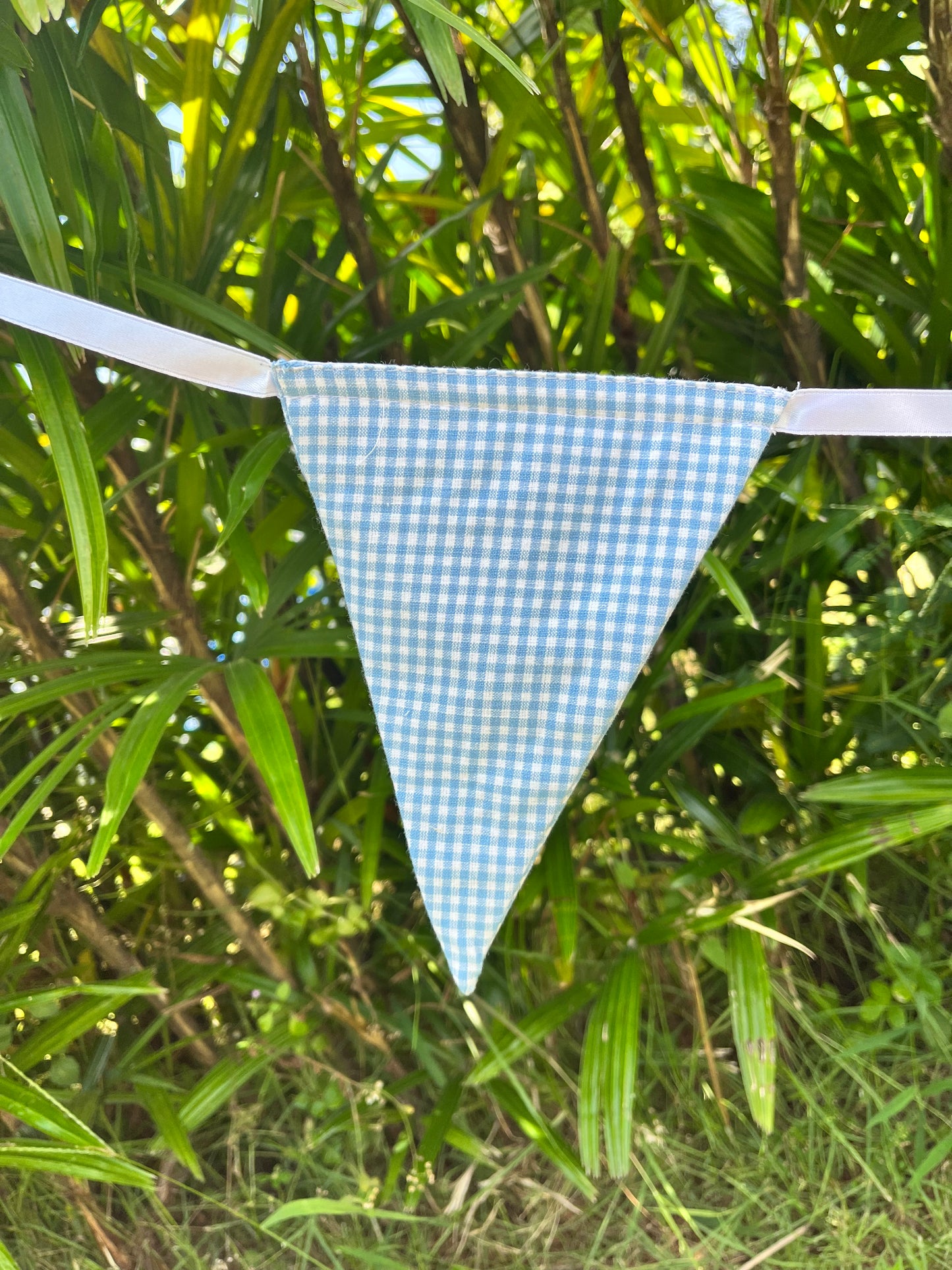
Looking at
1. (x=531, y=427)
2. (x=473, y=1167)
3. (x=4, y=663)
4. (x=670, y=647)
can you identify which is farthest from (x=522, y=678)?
(x=473, y=1167)

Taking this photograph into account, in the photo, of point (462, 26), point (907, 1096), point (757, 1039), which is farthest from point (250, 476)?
point (907, 1096)

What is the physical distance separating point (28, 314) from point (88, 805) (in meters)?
0.57

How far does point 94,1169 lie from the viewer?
0.70 metres

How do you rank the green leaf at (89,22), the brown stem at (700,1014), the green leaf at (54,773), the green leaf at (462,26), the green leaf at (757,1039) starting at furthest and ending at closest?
the brown stem at (700,1014), the green leaf at (757,1039), the green leaf at (54,773), the green leaf at (89,22), the green leaf at (462,26)

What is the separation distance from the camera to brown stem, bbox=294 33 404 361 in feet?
2.43

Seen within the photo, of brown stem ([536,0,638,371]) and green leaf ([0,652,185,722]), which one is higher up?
brown stem ([536,0,638,371])

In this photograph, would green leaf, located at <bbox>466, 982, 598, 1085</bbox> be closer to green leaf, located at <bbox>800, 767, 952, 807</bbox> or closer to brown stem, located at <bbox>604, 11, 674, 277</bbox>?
green leaf, located at <bbox>800, 767, 952, 807</bbox>

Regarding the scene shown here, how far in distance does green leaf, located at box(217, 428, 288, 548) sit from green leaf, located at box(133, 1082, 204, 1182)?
0.56 meters

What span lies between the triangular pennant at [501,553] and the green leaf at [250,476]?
0.37 feet

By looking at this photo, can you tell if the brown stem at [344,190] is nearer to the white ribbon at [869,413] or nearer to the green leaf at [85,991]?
the white ribbon at [869,413]

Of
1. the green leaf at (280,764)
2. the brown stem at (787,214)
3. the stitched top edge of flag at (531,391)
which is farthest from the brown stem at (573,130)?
the green leaf at (280,764)

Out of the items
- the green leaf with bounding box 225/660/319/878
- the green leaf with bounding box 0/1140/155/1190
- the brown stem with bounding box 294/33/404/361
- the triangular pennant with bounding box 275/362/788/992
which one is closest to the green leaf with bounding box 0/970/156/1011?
the green leaf with bounding box 0/1140/155/1190

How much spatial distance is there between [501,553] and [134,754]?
13.0 inches

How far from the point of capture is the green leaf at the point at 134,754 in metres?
0.64
